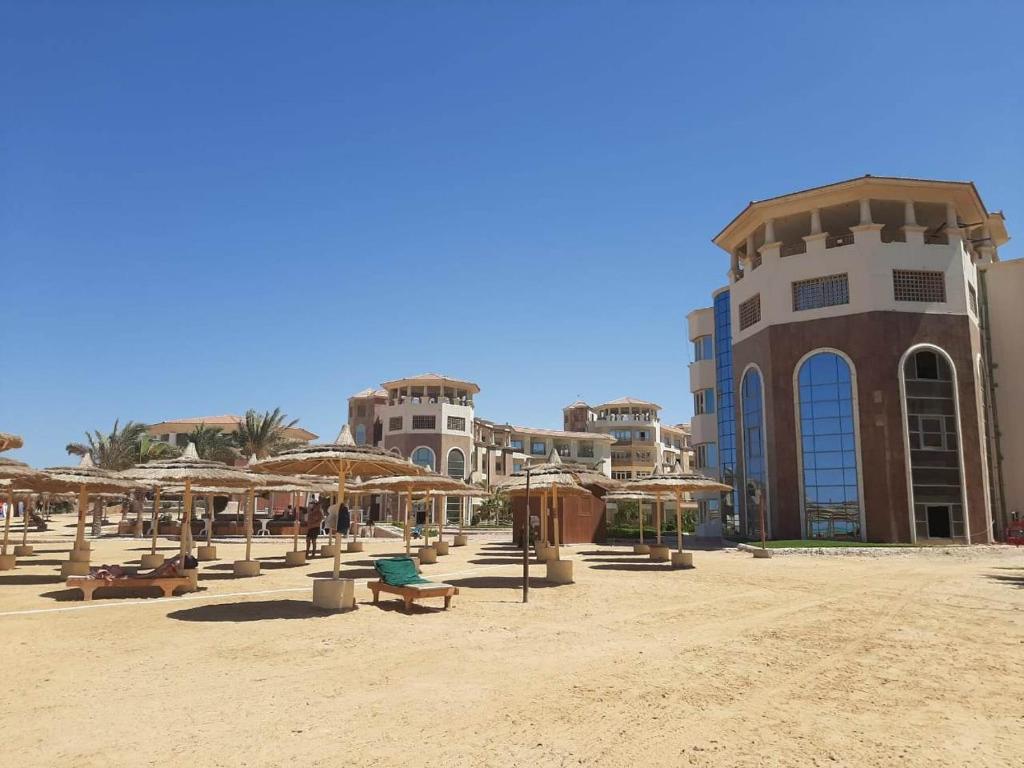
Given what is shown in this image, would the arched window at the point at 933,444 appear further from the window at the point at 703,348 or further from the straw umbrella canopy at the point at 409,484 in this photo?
the straw umbrella canopy at the point at 409,484

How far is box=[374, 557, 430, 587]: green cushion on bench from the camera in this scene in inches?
487

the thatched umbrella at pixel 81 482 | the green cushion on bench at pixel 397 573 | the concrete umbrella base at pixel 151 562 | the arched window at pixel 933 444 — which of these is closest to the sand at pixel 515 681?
the green cushion on bench at pixel 397 573

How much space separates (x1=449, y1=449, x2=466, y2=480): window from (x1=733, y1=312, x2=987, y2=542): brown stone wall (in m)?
33.6

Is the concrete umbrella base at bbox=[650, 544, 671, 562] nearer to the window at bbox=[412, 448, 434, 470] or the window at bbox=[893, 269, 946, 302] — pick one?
the window at bbox=[893, 269, 946, 302]

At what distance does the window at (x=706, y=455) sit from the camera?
136 ft

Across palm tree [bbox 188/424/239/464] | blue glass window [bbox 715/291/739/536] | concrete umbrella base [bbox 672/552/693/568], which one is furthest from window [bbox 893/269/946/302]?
palm tree [bbox 188/424/239/464]

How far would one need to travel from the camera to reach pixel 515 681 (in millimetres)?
7301

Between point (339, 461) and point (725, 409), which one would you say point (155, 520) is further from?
point (725, 409)

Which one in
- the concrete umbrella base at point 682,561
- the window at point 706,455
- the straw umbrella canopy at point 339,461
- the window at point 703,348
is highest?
the window at point 703,348

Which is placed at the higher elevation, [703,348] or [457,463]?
[703,348]

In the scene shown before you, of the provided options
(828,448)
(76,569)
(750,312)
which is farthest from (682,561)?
(750,312)

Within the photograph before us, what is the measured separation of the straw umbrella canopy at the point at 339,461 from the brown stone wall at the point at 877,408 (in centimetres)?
2309

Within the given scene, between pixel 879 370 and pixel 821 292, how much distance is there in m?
4.42

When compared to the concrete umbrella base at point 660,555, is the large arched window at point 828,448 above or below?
above
